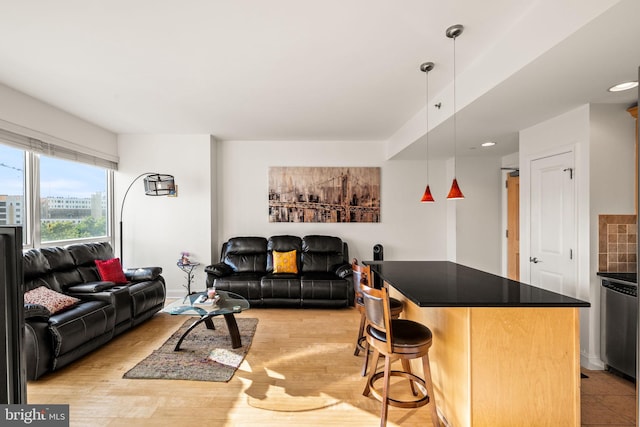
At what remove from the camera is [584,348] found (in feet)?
8.68

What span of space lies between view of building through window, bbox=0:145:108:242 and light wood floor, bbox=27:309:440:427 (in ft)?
6.10

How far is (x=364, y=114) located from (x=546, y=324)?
2.97 meters

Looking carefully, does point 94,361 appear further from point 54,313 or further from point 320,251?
point 320,251

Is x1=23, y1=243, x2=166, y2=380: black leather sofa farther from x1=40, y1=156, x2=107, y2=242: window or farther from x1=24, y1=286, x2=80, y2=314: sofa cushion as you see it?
x1=40, y1=156, x2=107, y2=242: window

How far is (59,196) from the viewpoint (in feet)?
12.6

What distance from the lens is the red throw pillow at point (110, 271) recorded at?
353 cm

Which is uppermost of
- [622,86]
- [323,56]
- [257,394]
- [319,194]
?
[323,56]

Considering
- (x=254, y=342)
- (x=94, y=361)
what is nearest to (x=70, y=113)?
(x=94, y=361)

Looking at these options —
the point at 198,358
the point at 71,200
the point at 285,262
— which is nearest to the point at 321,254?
the point at 285,262

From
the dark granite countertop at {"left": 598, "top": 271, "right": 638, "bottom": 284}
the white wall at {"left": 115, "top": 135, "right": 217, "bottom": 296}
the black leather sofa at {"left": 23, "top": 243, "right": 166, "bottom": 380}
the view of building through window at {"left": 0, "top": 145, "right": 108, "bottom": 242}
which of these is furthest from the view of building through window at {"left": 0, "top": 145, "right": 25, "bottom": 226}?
the dark granite countertop at {"left": 598, "top": 271, "right": 638, "bottom": 284}

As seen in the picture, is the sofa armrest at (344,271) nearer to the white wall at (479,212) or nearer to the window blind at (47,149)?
the white wall at (479,212)

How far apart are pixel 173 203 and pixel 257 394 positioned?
11.6 ft

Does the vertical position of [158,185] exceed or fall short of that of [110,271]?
it exceeds it

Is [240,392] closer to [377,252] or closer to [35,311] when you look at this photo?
[35,311]
